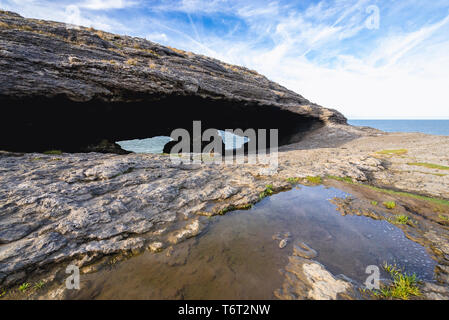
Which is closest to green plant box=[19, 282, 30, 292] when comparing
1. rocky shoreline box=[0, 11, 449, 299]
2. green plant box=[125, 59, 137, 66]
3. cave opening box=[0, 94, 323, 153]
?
rocky shoreline box=[0, 11, 449, 299]

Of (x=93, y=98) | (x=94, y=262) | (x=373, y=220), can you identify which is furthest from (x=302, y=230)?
(x=93, y=98)

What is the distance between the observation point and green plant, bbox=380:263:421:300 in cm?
476

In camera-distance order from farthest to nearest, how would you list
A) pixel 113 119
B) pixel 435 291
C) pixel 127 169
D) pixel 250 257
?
pixel 113 119, pixel 127 169, pixel 250 257, pixel 435 291

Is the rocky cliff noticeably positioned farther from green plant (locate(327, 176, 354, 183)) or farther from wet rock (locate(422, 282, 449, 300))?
wet rock (locate(422, 282, 449, 300))

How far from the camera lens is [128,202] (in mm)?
8891

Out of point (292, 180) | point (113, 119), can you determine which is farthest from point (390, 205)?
point (113, 119)

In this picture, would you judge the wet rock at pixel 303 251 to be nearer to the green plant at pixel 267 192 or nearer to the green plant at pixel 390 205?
the green plant at pixel 267 192

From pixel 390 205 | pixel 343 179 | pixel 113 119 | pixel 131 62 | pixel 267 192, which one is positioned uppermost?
pixel 131 62

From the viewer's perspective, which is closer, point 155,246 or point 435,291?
point 435,291

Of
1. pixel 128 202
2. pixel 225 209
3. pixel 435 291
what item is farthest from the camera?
pixel 225 209

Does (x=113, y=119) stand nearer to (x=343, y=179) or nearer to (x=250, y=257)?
(x=250, y=257)

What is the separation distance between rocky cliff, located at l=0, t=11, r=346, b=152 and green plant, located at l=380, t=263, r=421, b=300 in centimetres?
2345

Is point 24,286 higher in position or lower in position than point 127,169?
lower

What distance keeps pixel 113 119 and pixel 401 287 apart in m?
30.6
